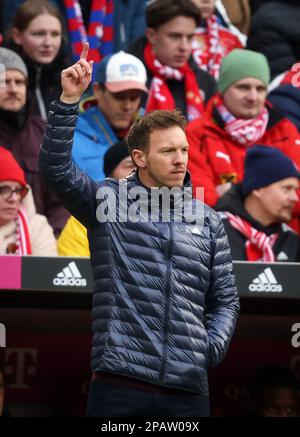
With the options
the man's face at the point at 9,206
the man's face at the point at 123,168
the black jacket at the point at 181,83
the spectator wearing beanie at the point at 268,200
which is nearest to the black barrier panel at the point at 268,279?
the spectator wearing beanie at the point at 268,200

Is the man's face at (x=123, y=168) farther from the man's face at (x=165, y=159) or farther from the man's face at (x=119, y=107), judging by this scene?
the man's face at (x=165, y=159)

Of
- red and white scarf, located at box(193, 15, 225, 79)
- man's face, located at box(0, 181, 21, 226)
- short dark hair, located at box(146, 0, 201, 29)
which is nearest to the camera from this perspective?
man's face, located at box(0, 181, 21, 226)

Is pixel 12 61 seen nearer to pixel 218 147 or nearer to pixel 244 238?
pixel 218 147

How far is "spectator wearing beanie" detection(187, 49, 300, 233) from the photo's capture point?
8.08 metres

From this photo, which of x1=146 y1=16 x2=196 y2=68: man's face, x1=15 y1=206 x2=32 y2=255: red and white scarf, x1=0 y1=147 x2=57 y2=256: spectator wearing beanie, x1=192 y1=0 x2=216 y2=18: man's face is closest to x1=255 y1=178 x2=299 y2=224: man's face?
x1=0 y1=147 x2=57 y2=256: spectator wearing beanie

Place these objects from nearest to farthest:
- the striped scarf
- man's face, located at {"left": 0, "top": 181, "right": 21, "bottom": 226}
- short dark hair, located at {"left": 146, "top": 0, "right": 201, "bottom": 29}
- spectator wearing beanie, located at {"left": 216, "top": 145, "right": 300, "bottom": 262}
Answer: man's face, located at {"left": 0, "top": 181, "right": 21, "bottom": 226}, spectator wearing beanie, located at {"left": 216, "top": 145, "right": 300, "bottom": 262}, short dark hair, located at {"left": 146, "top": 0, "right": 201, "bottom": 29}, the striped scarf

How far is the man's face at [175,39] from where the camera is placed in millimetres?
8688

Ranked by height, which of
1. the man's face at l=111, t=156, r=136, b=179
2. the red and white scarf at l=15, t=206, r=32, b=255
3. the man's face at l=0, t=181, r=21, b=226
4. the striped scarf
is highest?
the striped scarf

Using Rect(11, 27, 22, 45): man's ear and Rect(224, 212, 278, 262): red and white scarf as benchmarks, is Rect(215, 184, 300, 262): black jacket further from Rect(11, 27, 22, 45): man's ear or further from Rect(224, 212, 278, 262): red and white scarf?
Rect(11, 27, 22, 45): man's ear

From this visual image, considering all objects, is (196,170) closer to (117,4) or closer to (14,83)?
(14,83)

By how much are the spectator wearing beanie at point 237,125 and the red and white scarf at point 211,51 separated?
0.97 metres

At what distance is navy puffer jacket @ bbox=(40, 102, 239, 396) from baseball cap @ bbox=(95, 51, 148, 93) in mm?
3034

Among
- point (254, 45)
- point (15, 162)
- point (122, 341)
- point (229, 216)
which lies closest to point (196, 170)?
point (229, 216)

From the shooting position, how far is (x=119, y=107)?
26.7 ft
